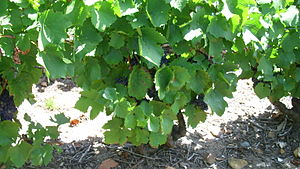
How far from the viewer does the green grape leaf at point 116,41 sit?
2.01 metres

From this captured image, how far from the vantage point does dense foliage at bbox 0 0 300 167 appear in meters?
1.83

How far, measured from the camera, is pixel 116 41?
2.02 m

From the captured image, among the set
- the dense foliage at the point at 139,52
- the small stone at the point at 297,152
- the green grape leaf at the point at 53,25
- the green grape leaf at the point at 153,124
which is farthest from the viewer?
the small stone at the point at 297,152

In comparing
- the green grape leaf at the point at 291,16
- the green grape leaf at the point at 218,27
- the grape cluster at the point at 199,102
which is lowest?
the grape cluster at the point at 199,102

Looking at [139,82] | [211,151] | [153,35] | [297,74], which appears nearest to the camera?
[153,35]

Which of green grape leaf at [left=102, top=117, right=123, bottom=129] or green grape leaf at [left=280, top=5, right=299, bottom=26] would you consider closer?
green grape leaf at [left=280, top=5, right=299, bottom=26]

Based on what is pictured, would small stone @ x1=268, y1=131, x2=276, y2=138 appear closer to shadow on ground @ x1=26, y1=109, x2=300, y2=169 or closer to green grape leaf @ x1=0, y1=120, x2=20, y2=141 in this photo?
shadow on ground @ x1=26, y1=109, x2=300, y2=169

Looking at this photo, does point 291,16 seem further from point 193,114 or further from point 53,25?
point 53,25

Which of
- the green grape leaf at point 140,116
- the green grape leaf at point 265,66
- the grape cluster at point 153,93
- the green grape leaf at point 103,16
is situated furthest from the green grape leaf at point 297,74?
the green grape leaf at point 103,16

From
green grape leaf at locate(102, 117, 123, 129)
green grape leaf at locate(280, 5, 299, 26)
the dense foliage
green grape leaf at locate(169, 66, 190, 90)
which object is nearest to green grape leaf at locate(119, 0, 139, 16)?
the dense foliage

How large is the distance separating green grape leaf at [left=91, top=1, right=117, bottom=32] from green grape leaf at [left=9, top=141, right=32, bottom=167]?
932mm

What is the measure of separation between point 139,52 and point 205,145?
4.40 ft

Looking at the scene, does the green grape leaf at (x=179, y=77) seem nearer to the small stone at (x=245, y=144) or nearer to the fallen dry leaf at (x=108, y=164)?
the fallen dry leaf at (x=108, y=164)

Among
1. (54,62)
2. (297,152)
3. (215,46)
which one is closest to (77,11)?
(54,62)
